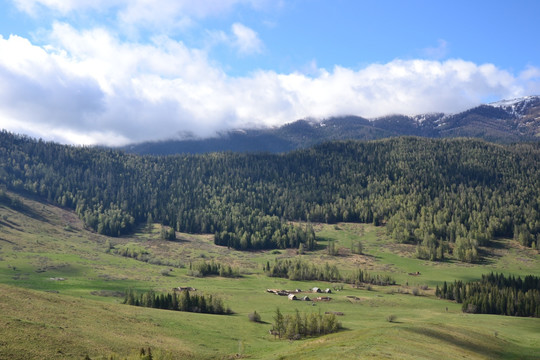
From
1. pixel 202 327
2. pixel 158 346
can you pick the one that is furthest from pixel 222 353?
pixel 202 327

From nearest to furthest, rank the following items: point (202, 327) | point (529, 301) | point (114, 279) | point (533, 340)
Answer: point (202, 327)
point (533, 340)
point (529, 301)
point (114, 279)

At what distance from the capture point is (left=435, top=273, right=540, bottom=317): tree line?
137 meters

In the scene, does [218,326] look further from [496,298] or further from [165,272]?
[496,298]

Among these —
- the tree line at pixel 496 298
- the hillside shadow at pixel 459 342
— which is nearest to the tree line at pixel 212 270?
the tree line at pixel 496 298

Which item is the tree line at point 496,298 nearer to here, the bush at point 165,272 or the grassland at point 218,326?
the grassland at point 218,326

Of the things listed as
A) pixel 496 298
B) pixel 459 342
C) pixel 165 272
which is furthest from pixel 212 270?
pixel 459 342

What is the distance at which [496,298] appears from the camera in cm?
14012

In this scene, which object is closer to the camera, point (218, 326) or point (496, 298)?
point (218, 326)

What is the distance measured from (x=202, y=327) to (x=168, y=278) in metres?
91.0

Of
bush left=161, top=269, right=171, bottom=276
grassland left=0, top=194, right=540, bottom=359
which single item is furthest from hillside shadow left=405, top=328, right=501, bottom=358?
bush left=161, top=269, right=171, bottom=276

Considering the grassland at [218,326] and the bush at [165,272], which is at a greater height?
the grassland at [218,326]

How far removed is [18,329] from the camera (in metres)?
56.5

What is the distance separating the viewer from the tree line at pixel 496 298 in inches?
5379

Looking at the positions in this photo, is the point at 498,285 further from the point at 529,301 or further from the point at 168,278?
the point at 168,278
